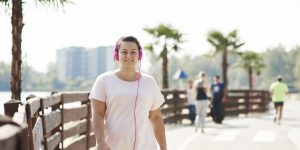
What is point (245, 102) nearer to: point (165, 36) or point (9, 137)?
point (165, 36)

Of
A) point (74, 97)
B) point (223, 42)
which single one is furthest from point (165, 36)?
point (74, 97)

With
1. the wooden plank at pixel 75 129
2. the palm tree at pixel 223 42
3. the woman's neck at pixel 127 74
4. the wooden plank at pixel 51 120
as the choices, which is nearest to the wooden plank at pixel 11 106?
the woman's neck at pixel 127 74

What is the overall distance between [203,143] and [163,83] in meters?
22.0

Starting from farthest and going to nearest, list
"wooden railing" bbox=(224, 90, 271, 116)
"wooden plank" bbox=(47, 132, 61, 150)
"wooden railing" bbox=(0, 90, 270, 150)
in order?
"wooden railing" bbox=(224, 90, 271, 116)
"wooden plank" bbox=(47, 132, 61, 150)
"wooden railing" bbox=(0, 90, 270, 150)

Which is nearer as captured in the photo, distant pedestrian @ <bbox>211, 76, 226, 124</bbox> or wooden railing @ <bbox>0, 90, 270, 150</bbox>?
wooden railing @ <bbox>0, 90, 270, 150</bbox>

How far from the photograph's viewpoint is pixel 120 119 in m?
3.91

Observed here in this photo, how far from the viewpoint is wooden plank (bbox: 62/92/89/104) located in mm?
9430

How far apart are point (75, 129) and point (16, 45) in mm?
4072

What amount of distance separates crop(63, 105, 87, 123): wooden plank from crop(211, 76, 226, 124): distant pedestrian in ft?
37.2

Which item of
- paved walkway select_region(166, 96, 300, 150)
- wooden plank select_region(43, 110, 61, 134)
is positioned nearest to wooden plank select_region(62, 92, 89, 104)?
wooden plank select_region(43, 110, 61, 134)

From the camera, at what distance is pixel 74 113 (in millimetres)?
9773

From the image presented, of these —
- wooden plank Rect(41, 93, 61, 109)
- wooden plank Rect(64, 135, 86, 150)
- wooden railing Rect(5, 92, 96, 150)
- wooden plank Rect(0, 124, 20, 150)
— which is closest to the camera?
wooden plank Rect(0, 124, 20, 150)

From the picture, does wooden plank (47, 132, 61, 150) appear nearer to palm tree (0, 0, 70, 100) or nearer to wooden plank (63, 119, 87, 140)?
wooden plank (63, 119, 87, 140)

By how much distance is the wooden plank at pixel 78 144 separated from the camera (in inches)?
361
